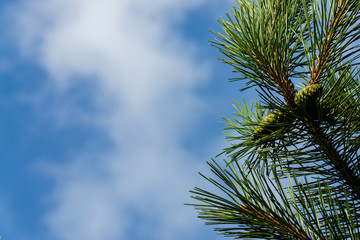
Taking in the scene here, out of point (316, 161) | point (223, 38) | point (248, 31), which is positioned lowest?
point (316, 161)

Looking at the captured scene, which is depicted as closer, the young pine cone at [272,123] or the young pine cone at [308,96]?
the young pine cone at [308,96]

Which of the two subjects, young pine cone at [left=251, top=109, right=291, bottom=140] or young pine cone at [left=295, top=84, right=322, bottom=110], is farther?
young pine cone at [left=251, top=109, right=291, bottom=140]

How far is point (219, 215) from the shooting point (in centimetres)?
133

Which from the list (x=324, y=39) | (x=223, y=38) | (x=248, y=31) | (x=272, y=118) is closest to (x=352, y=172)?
(x=272, y=118)

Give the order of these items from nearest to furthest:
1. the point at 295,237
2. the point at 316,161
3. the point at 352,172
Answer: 1. the point at 295,237
2. the point at 352,172
3. the point at 316,161

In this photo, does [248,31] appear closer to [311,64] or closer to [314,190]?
[311,64]

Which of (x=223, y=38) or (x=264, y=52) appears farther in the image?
(x=223, y=38)

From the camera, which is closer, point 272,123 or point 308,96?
point 308,96

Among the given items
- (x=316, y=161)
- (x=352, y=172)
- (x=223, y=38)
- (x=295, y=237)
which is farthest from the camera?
(x=223, y=38)

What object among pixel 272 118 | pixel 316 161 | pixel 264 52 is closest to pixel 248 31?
pixel 264 52

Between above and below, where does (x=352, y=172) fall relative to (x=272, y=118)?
below

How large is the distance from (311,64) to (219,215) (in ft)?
2.31

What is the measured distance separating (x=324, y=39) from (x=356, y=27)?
0.14 metres

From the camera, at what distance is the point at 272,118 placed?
1.56 metres
